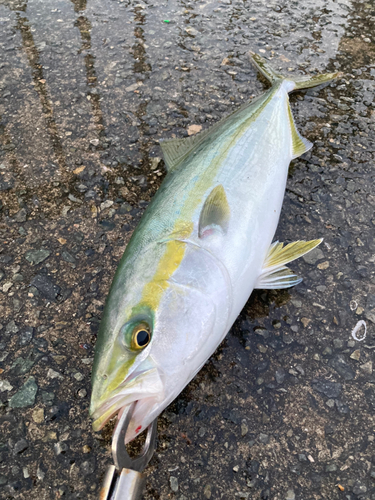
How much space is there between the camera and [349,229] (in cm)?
271

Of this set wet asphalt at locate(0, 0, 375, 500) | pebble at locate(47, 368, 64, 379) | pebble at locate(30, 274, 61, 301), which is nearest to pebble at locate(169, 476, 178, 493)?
wet asphalt at locate(0, 0, 375, 500)

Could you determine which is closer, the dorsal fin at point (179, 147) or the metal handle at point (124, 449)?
the metal handle at point (124, 449)

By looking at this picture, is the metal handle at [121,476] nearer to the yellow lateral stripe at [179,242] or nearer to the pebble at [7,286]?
the yellow lateral stripe at [179,242]

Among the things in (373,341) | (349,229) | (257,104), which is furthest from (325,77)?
(373,341)

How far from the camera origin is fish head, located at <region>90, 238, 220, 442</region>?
1.55 m

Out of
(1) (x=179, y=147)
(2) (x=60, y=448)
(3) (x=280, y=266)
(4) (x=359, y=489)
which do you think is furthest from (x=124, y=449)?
(1) (x=179, y=147)

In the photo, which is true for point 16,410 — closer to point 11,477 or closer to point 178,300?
point 11,477

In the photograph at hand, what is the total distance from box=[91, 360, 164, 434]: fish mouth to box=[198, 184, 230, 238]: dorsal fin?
0.78 metres

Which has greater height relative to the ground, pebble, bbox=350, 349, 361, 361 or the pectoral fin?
the pectoral fin

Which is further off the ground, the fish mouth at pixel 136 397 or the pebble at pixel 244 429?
the fish mouth at pixel 136 397

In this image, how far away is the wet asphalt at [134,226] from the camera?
1786 millimetres

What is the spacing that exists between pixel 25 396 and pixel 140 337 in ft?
2.71

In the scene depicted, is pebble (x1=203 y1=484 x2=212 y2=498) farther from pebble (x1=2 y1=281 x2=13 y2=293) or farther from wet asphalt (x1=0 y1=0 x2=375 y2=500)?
pebble (x1=2 y1=281 x2=13 y2=293)

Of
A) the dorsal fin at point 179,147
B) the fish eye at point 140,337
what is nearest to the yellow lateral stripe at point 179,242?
the fish eye at point 140,337
